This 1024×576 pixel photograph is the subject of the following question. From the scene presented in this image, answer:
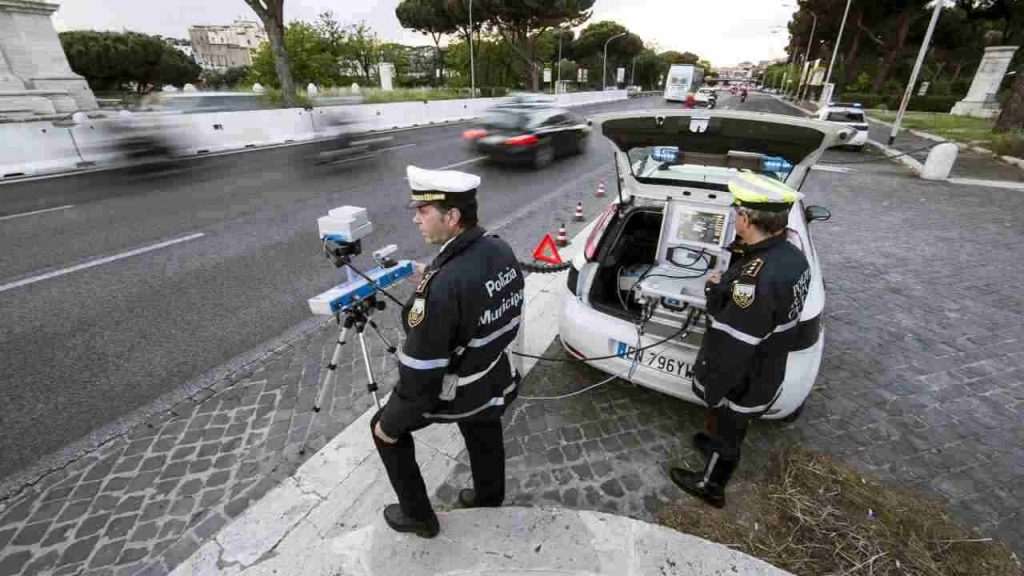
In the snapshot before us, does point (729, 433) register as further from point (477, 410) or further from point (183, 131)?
point (183, 131)

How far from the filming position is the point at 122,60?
4409 centimetres

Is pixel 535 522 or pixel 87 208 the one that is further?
pixel 87 208

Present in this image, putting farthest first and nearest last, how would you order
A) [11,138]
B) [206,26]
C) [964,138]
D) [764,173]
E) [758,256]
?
[206,26] < [964,138] < [11,138] < [764,173] < [758,256]

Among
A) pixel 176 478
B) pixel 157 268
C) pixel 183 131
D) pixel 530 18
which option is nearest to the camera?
pixel 176 478

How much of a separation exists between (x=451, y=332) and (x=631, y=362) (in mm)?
1714

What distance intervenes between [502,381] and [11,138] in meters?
15.8

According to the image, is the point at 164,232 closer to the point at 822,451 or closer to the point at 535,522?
the point at 535,522

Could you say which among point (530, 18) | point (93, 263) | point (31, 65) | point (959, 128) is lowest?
point (93, 263)

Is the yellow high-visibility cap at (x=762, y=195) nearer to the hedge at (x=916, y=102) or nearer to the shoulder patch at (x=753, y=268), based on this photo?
the shoulder patch at (x=753, y=268)

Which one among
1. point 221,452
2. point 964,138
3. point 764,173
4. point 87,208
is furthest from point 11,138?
point 964,138

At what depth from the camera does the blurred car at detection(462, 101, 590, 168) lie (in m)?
11.8

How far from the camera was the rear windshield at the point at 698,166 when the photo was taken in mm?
3459

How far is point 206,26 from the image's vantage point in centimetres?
13062

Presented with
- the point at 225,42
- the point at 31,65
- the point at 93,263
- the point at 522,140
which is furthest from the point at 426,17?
the point at 225,42
